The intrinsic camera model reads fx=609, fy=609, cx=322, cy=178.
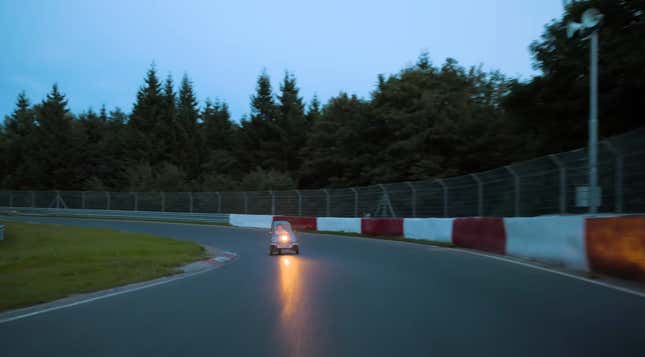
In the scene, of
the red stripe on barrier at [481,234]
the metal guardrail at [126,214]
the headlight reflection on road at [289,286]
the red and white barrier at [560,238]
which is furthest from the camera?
the metal guardrail at [126,214]

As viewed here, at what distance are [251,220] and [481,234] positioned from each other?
2593cm

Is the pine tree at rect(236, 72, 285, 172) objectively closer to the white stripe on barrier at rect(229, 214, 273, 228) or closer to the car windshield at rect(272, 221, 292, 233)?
the white stripe on barrier at rect(229, 214, 273, 228)

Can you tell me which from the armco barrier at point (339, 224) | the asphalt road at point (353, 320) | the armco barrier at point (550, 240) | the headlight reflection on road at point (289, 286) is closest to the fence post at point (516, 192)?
the armco barrier at point (550, 240)

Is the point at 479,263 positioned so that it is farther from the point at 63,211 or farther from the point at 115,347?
the point at 63,211

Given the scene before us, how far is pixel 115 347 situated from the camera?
628 cm

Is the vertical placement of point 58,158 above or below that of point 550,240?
above

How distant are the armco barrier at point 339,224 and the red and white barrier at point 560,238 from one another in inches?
248

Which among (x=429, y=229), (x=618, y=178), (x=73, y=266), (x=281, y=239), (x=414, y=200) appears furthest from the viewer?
(x=414, y=200)

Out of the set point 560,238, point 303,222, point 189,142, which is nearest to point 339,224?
point 303,222

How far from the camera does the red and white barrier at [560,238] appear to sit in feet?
34.4

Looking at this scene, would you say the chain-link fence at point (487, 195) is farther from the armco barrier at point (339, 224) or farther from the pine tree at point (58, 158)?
the pine tree at point (58, 158)

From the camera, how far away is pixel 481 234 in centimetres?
1984

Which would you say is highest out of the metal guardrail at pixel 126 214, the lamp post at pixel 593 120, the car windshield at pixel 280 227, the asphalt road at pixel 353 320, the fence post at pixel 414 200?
the lamp post at pixel 593 120

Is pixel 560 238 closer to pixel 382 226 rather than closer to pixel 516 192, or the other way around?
pixel 516 192
